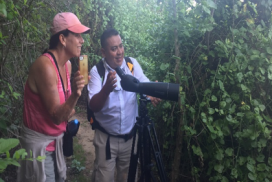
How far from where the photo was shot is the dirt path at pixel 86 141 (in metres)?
3.77

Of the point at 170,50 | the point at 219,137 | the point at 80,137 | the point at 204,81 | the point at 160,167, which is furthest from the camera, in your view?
the point at 80,137

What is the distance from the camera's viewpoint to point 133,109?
7.29ft

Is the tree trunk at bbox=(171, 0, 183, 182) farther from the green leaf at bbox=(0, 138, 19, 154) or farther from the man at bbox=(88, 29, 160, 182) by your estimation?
the green leaf at bbox=(0, 138, 19, 154)

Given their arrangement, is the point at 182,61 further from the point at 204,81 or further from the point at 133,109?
the point at 133,109

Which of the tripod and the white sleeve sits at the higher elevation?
the white sleeve

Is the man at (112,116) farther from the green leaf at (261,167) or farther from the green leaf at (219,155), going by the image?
the green leaf at (261,167)

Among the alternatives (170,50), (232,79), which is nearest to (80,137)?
(170,50)

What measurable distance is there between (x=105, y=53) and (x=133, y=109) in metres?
0.58

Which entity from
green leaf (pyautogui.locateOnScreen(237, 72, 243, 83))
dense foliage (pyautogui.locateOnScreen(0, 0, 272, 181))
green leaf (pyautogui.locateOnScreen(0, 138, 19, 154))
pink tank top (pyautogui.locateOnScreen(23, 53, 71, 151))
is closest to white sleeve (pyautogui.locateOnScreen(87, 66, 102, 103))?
pink tank top (pyautogui.locateOnScreen(23, 53, 71, 151))

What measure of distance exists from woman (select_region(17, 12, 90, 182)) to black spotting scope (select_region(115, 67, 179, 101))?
368 millimetres

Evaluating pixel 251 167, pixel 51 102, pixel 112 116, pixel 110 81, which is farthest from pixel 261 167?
pixel 51 102

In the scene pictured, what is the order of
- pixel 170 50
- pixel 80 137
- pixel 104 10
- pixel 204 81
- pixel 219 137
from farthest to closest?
1. pixel 104 10
2. pixel 80 137
3. pixel 170 50
4. pixel 204 81
5. pixel 219 137

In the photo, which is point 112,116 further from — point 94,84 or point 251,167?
point 251,167

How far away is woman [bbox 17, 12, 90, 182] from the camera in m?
1.59
